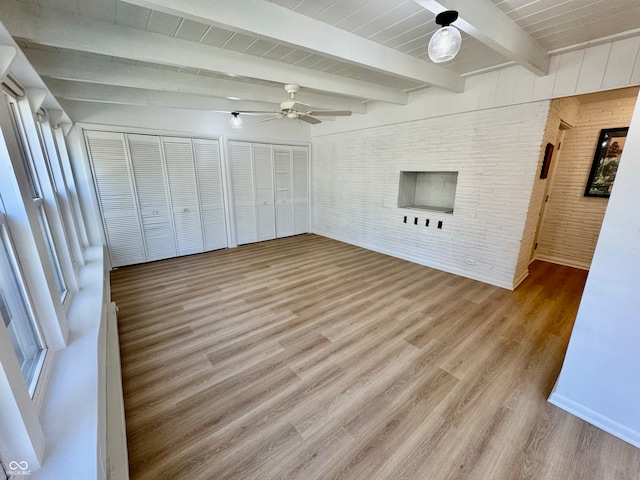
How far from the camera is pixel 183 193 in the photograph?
4.73 meters

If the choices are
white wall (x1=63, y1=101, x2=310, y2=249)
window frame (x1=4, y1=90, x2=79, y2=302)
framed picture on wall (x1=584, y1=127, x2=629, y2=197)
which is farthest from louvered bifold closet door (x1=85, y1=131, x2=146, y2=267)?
framed picture on wall (x1=584, y1=127, x2=629, y2=197)

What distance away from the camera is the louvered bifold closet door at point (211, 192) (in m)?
4.79

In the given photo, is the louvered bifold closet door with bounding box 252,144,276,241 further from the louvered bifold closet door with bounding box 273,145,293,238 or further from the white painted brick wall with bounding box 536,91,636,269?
the white painted brick wall with bounding box 536,91,636,269

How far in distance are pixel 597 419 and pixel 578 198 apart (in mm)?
4007

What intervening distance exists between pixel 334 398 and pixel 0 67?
8.77 ft

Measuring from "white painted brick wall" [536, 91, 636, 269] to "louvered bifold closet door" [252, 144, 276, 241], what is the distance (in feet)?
17.7

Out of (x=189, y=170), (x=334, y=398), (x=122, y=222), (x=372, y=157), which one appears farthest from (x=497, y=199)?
(x=122, y=222)

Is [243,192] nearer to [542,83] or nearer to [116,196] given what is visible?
[116,196]

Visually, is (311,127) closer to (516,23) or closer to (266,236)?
(266,236)

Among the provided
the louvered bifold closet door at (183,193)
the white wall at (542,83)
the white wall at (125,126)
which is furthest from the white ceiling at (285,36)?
the louvered bifold closet door at (183,193)

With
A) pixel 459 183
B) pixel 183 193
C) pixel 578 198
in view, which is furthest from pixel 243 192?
pixel 578 198

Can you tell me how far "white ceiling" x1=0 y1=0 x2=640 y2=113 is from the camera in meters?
1.86

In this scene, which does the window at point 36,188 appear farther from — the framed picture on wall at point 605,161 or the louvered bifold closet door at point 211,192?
the framed picture on wall at point 605,161

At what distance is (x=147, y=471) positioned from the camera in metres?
1.38
